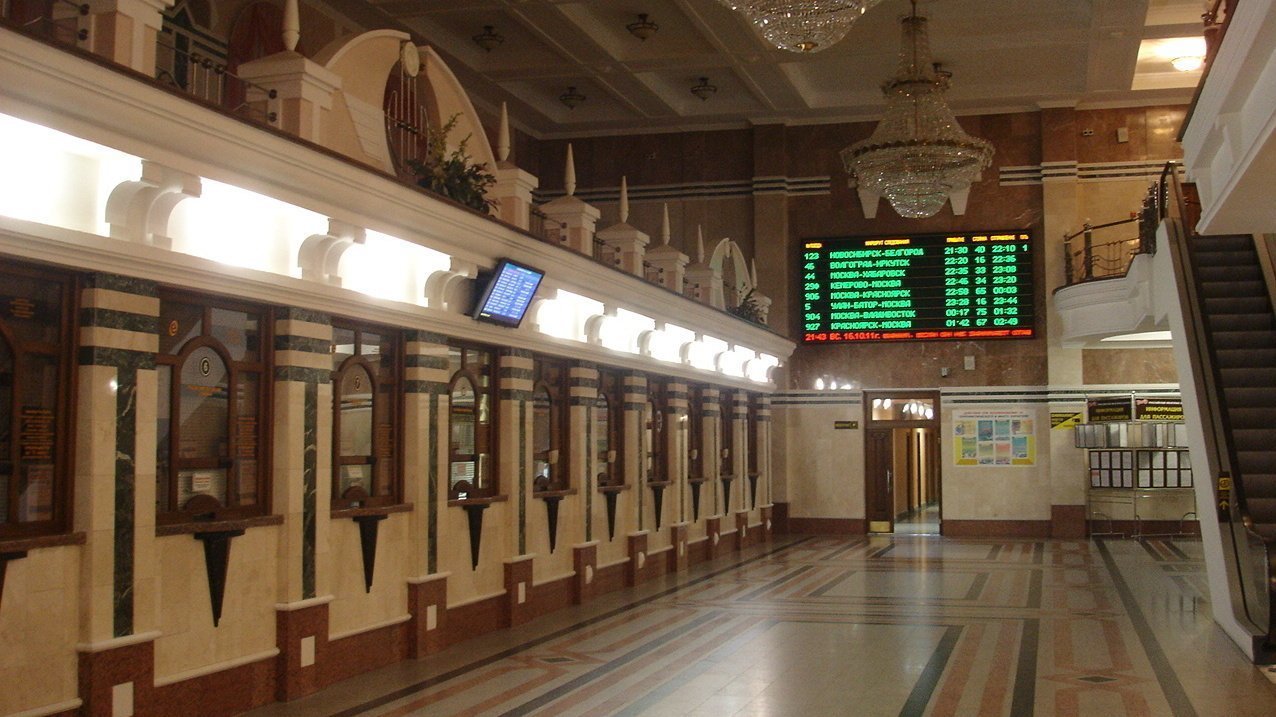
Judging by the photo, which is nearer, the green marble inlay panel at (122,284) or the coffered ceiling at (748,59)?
the green marble inlay panel at (122,284)

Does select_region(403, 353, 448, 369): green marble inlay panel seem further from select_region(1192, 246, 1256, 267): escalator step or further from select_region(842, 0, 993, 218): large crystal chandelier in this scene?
select_region(1192, 246, 1256, 267): escalator step

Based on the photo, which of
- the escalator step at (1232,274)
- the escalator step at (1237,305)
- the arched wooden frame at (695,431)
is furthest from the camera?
the arched wooden frame at (695,431)

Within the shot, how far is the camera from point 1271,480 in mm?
8797

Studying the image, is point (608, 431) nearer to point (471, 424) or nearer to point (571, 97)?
point (471, 424)

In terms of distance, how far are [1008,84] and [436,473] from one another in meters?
12.2

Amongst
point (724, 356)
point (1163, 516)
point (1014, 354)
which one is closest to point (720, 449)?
point (724, 356)

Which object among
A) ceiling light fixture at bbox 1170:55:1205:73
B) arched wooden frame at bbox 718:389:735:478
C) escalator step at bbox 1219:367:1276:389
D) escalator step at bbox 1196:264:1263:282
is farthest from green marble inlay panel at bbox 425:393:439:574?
ceiling light fixture at bbox 1170:55:1205:73

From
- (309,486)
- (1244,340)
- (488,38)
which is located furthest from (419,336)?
(488,38)

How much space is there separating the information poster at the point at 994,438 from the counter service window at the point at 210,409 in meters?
13.2

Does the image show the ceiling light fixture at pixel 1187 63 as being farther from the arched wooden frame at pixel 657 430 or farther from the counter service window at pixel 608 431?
the counter service window at pixel 608 431

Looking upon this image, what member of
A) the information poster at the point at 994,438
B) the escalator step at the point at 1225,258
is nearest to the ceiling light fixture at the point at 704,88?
the information poster at the point at 994,438

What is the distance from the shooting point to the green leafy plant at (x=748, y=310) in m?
15.5

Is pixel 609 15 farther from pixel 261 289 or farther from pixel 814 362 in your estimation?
pixel 261 289

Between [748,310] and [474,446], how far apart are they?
7357 mm
